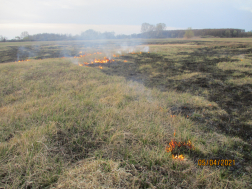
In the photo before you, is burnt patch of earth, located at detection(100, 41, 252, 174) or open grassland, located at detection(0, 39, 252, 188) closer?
open grassland, located at detection(0, 39, 252, 188)

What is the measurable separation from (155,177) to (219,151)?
1963 mm
